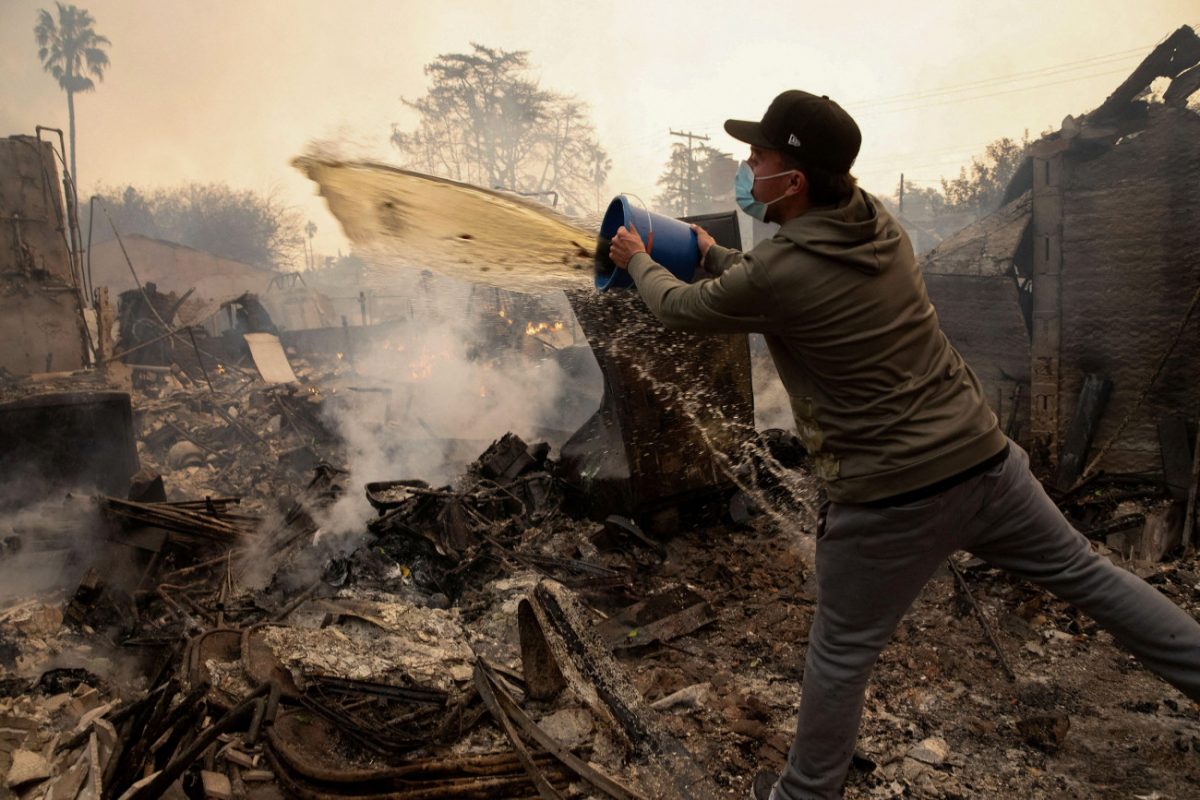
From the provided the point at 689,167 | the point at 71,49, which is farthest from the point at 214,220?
the point at 689,167

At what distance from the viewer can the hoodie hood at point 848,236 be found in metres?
1.84

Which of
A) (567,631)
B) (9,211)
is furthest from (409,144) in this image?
(567,631)

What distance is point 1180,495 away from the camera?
5293 mm

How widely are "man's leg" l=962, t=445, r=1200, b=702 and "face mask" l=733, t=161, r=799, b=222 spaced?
1077mm

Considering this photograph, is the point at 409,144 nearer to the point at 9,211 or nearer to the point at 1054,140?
the point at 9,211

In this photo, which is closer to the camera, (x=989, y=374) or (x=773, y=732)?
(x=773, y=732)

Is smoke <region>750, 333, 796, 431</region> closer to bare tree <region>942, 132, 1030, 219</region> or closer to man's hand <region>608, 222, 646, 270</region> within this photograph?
man's hand <region>608, 222, 646, 270</region>

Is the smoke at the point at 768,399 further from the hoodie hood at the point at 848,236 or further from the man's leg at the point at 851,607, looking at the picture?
the hoodie hood at the point at 848,236

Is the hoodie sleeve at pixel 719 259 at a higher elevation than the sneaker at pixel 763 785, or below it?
higher

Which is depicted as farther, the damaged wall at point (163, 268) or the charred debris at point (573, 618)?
the damaged wall at point (163, 268)

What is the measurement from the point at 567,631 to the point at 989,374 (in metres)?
6.25

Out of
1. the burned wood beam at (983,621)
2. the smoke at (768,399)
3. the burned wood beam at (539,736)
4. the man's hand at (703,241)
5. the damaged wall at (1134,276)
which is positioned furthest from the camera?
the smoke at (768,399)

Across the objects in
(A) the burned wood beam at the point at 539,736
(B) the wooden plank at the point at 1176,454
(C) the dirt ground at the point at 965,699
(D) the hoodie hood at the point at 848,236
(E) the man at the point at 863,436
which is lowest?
(C) the dirt ground at the point at 965,699

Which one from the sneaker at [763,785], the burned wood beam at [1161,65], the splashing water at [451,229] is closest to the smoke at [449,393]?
the splashing water at [451,229]
